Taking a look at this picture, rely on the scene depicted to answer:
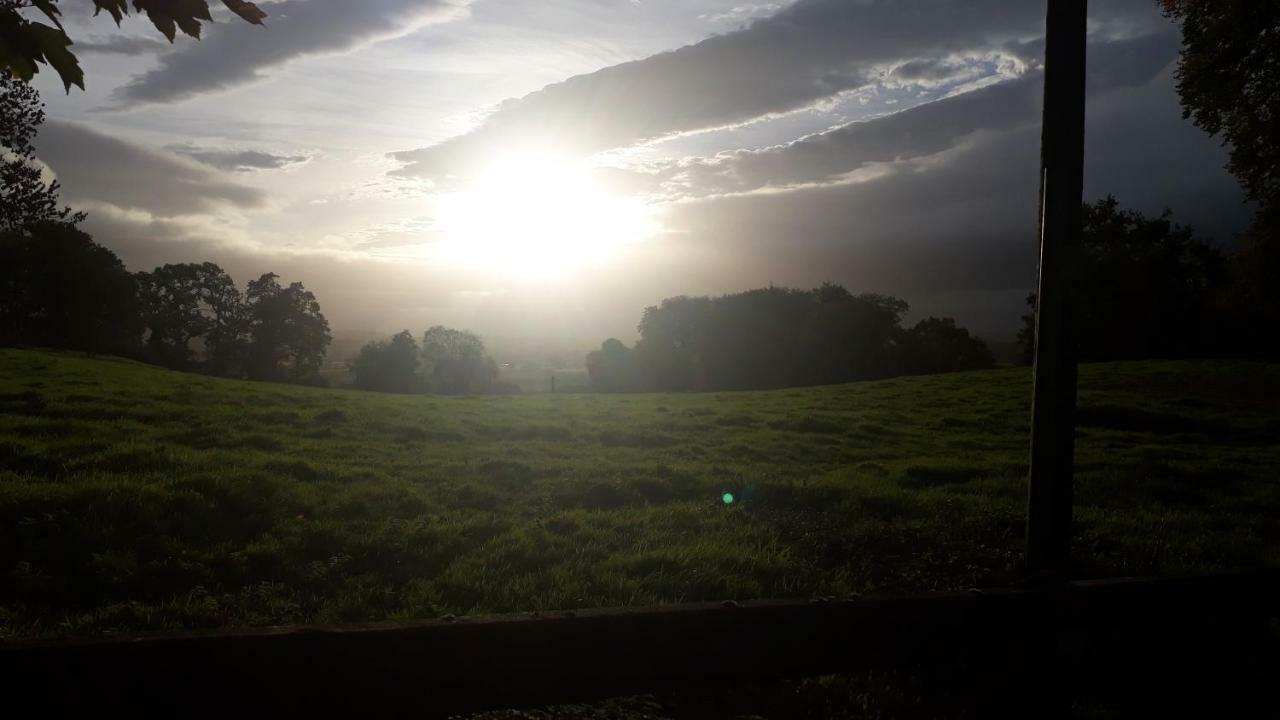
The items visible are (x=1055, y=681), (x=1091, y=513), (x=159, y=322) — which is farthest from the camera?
(x=159, y=322)

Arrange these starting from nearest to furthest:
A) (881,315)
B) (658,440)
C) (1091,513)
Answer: (1091,513), (658,440), (881,315)

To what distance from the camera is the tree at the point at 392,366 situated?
88.4m

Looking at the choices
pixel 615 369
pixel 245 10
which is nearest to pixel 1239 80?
pixel 245 10

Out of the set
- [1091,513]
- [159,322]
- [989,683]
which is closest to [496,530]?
[989,683]

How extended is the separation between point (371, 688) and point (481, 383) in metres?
92.7

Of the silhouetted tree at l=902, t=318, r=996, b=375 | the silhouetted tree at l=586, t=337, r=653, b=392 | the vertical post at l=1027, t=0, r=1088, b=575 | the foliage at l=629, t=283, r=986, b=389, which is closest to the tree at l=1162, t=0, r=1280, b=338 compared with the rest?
the vertical post at l=1027, t=0, r=1088, b=575

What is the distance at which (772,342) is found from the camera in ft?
260

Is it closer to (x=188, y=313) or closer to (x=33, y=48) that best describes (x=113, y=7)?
(x=33, y=48)

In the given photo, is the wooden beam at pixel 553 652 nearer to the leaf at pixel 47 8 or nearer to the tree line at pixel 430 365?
the leaf at pixel 47 8

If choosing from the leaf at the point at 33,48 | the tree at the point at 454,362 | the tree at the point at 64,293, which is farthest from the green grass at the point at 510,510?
the tree at the point at 454,362

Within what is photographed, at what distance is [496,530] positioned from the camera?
30.0 ft

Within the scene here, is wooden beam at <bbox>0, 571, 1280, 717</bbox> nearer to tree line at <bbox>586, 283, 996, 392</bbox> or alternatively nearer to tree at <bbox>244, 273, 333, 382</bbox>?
tree line at <bbox>586, 283, 996, 392</bbox>

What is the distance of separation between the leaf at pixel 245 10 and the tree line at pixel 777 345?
71248mm

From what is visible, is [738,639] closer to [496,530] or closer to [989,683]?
[989,683]
